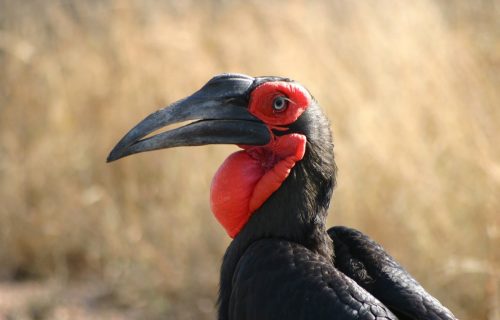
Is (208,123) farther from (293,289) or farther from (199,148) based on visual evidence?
(199,148)

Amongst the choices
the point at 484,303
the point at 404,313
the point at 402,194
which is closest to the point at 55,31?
the point at 402,194

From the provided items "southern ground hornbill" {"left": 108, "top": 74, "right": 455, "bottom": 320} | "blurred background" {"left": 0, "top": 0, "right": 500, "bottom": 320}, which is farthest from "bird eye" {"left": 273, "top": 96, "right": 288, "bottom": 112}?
"blurred background" {"left": 0, "top": 0, "right": 500, "bottom": 320}

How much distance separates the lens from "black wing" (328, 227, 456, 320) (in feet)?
10.2

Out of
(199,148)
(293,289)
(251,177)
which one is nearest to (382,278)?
(293,289)

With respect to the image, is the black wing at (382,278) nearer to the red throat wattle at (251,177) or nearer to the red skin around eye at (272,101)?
the red throat wattle at (251,177)

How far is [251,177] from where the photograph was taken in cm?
327

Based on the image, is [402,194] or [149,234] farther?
[149,234]

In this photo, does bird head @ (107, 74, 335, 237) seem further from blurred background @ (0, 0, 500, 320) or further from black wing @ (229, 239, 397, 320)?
blurred background @ (0, 0, 500, 320)

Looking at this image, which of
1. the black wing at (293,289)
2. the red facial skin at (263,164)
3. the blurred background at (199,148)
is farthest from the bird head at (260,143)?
the blurred background at (199,148)

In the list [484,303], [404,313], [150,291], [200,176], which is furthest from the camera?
Answer: [200,176]

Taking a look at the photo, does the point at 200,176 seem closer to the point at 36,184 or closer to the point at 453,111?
the point at 36,184

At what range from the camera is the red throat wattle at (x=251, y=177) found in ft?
10.6

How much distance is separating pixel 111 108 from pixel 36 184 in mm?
779

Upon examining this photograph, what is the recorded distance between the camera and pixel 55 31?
24.5 feet
